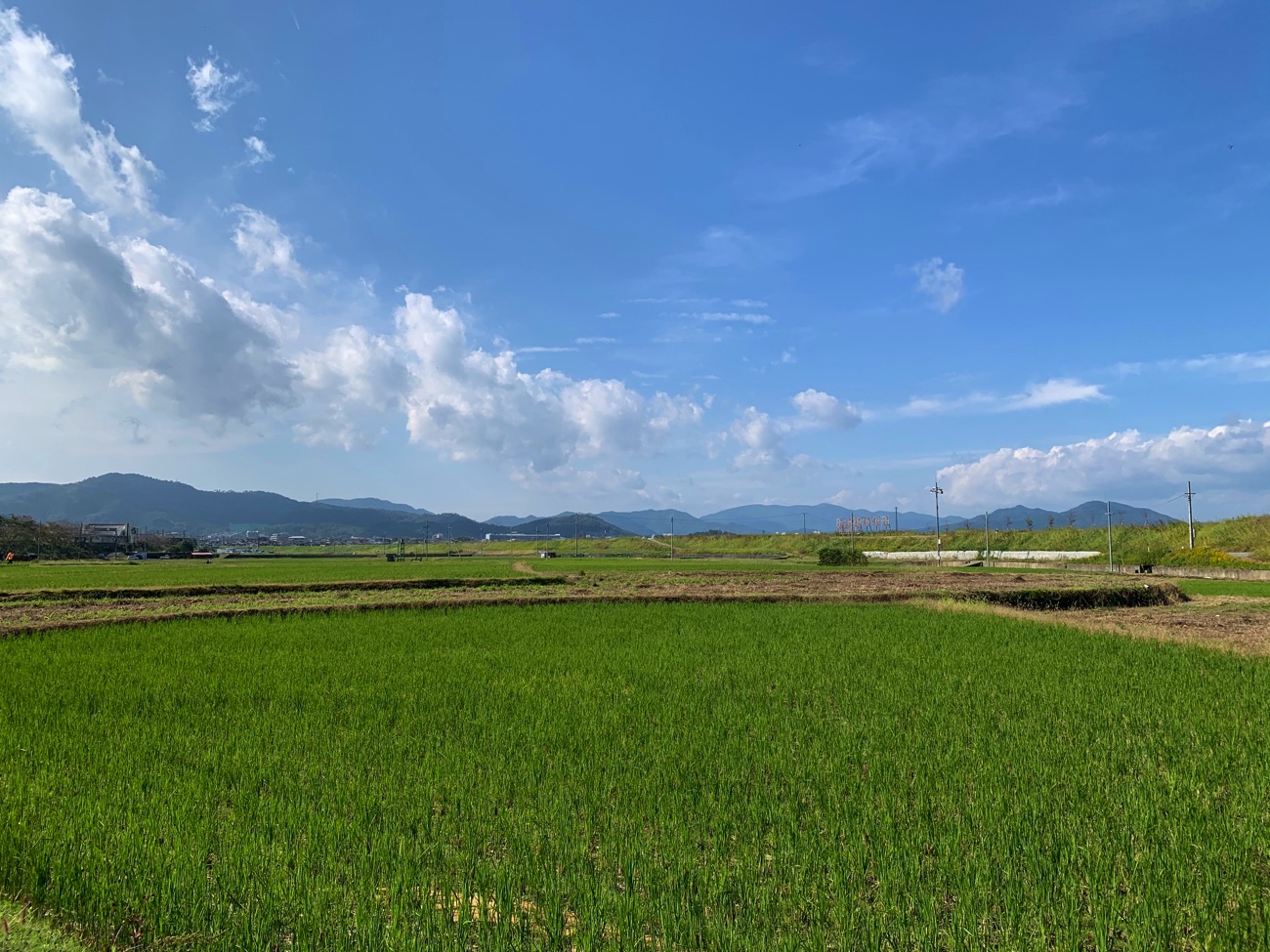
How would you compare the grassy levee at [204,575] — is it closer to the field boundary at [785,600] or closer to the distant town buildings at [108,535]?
the field boundary at [785,600]

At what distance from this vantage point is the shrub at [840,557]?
5166cm

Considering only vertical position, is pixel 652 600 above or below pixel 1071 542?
below

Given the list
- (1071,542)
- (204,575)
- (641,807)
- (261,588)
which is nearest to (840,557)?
(1071,542)

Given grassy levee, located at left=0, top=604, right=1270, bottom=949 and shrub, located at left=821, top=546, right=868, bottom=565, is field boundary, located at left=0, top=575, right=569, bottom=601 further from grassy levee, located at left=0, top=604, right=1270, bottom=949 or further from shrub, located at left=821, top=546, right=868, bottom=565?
shrub, located at left=821, top=546, right=868, bottom=565

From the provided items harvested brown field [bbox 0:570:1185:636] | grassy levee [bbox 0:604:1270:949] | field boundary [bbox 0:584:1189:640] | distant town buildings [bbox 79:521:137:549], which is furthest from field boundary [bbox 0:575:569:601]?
distant town buildings [bbox 79:521:137:549]

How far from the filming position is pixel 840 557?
51875mm

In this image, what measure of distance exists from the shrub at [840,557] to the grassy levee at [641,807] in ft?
137

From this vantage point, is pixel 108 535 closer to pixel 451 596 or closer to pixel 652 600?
pixel 451 596

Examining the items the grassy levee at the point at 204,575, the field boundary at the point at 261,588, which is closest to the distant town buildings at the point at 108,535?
the grassy levee at the point at 204,575

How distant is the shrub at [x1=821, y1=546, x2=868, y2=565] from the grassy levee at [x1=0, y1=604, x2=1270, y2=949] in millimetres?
41753

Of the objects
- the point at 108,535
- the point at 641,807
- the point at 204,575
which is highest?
the point at 641,807

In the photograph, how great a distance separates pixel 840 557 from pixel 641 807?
49.4 m

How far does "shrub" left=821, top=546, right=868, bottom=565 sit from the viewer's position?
51.7 metres

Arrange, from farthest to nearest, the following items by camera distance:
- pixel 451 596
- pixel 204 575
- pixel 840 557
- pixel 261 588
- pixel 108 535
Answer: pixel 108 535
pixel 840 557
pixel 204 575
pixel 261 588
pixel 451 596
